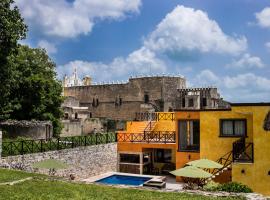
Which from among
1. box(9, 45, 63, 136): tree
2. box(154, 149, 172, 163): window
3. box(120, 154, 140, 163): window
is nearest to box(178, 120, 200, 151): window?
box(154, 149, 172, 163): window

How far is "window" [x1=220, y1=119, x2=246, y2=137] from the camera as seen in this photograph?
22.6m

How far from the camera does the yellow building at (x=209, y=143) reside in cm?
2017

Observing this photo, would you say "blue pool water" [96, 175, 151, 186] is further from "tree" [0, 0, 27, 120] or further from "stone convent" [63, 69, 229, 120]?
"stone convent" [63, 69, 229, 120]

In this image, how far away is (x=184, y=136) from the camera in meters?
25.3

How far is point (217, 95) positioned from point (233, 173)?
33.0m

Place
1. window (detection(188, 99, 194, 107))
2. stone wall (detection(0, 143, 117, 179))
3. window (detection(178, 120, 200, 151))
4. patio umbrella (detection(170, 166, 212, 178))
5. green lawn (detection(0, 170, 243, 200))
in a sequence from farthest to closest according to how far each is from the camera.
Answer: window (detection(188, 99, 194, 107)), window (detection(178, 120, 200, 151)), stone wall (detection(0, 143, 117, 179)), patio umbrella (detection(170, 166, 212, 178)), green lawn (detection(0, 170, 243, 200))

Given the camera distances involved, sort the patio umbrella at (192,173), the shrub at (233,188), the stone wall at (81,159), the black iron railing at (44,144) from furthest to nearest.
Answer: the black iron railing at (44,144)
the stone wall at (81,159)
the patio umbrella at (192,173)
the shrub at (233,188)

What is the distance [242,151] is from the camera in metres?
21.5

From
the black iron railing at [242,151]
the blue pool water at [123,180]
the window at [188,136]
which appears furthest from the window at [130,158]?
the black iron railing at [242,151]

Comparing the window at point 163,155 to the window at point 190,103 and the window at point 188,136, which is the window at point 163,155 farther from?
the window at point 190,103

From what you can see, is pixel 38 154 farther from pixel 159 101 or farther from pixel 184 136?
pixel 159 101

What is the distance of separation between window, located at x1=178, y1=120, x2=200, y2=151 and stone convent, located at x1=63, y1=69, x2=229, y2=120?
83.0 ft

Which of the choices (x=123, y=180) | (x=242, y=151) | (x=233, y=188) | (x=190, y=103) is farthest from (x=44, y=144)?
(x=190, y=103)

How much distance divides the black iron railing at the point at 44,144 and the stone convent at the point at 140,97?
74.9 feet
